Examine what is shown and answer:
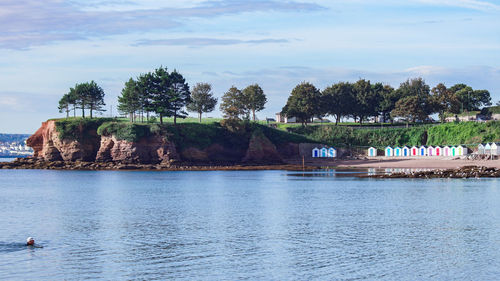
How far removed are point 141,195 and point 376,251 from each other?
4092 centimetres

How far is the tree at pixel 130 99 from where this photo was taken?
448ft

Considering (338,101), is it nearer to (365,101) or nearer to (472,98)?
(365,101)

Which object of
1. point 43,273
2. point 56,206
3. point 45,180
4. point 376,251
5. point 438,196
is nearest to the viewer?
point 43,273

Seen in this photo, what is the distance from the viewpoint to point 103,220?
46.2 metres

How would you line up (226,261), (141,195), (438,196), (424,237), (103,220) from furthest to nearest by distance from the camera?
(141,195) → (438,196) → (103,220) → (424,237) → (226,261)

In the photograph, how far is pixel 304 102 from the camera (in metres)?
157

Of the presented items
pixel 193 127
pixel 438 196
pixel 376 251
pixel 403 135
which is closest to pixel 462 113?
pixel 403 135

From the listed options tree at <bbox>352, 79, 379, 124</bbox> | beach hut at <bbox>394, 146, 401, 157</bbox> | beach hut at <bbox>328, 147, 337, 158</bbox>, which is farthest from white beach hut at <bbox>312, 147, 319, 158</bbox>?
tree at <bbox>352, 79, 379, 124</bbox>

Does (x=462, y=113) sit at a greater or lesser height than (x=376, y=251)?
greater

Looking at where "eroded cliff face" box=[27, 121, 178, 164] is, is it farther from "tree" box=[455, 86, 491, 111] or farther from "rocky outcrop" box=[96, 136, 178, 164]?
"tree" box=[455, 86, 491, 111]

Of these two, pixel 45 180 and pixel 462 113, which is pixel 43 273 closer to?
pixel 45 180

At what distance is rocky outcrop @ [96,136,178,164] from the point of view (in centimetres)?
12250

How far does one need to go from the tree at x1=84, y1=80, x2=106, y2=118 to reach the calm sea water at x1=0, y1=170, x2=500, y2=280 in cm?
7019

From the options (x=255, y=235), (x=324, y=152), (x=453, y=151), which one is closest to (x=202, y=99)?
(x=324, y=152)
